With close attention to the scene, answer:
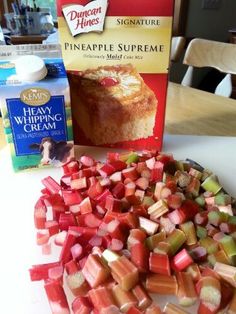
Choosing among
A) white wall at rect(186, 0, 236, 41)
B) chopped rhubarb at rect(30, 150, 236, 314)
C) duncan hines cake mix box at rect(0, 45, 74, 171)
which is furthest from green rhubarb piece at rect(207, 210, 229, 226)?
white wall at rect(186, 0, 236, 41)

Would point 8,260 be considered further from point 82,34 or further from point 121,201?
point 82,34

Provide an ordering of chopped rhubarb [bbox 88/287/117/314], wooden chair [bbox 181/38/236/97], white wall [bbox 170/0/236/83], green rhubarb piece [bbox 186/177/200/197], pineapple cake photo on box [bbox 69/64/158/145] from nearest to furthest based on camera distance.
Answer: chopped rhubarb [bbox 88/287/117/314] < green rhubarb piece [bbox 186/177/200/197] < pineapple cake photo on box [bbox 69/64/158/145] < wooden chair [bbox 181/38/236/97] < white wall [bbox 170/0/236/83]

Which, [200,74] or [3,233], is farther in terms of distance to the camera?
[200,74]

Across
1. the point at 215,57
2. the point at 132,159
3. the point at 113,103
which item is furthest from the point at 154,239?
the point at 215,57

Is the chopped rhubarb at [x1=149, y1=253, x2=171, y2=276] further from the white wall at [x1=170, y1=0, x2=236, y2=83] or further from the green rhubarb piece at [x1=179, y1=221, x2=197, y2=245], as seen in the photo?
the white wall at [x1=170, y1=0, x2=236, y2=83]

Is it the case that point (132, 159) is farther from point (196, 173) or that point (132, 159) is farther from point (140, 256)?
point (140, 256)

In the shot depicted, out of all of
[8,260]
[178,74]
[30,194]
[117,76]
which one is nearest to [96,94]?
[117,76]
